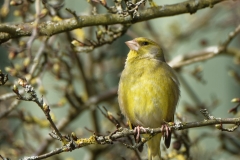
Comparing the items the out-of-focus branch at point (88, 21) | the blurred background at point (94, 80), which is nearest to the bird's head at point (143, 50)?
the blurred background at point (94, 80)

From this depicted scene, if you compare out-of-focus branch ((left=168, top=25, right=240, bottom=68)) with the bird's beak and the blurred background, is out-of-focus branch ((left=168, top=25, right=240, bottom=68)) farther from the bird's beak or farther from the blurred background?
the bird's beak

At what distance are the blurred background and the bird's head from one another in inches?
9.7

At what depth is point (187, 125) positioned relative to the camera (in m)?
3.38

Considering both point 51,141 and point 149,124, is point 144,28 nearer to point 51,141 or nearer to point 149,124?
point 51,141

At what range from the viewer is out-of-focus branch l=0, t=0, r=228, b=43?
3631 millimetres

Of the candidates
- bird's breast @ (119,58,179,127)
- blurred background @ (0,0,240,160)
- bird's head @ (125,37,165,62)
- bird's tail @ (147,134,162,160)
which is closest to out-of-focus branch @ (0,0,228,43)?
blurred background @ (0,0,240,160)

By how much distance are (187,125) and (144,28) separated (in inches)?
165

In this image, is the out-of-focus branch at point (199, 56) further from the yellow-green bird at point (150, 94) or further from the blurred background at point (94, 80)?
the yellow-green bird at point (150, 94)

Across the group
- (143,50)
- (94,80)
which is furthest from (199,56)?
(94,80)

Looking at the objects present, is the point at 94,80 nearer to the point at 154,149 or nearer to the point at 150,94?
the point at 154,149

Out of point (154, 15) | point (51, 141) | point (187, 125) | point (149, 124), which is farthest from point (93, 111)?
point (187, 125)

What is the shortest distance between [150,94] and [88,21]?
892mm

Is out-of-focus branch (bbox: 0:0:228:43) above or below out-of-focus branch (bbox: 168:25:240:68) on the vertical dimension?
above

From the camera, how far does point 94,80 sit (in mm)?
6512
